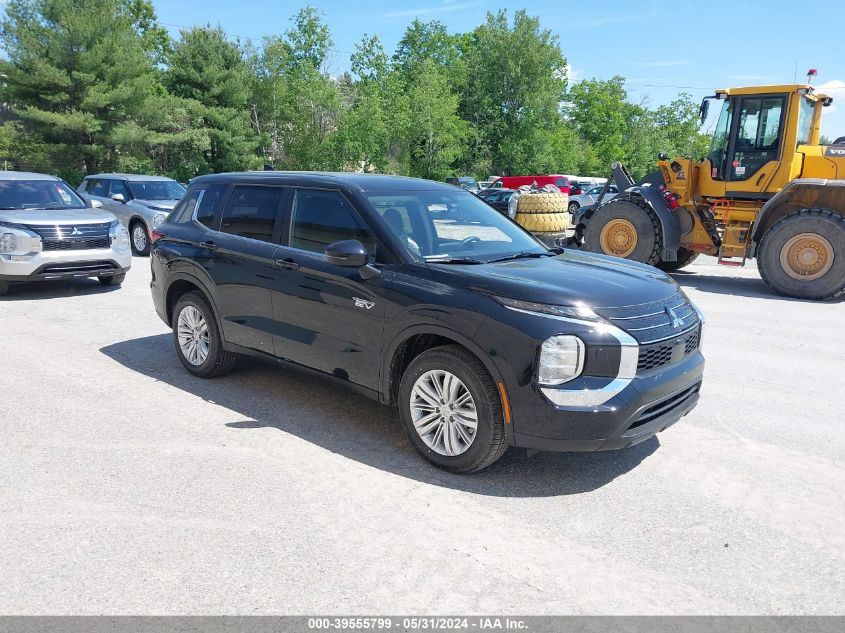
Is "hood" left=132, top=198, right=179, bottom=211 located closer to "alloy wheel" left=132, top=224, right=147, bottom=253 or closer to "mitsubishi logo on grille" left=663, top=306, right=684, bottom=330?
"alloy wheel" left=132, top=224, right=147, bottom=253

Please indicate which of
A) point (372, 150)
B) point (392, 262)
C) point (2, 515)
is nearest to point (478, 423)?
point (392, 262)

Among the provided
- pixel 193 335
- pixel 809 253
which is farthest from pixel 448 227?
pixel 809 253

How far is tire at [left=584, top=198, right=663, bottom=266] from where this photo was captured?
1261cm

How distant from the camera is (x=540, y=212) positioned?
16031 millimetres

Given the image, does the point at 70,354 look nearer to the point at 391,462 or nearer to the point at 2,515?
the point at 2,515

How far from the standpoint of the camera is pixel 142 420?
5129 mm

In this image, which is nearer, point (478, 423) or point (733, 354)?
point (478, 423)

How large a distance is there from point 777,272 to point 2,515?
11.2 metres

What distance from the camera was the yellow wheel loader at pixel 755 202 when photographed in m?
11.1

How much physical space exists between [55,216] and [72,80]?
90.8 feet

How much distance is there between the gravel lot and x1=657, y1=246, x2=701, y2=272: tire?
783 cm

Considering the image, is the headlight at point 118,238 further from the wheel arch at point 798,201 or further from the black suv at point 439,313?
the wheel arch at point 798,201

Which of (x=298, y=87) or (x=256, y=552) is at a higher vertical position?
(x=298, y=87)

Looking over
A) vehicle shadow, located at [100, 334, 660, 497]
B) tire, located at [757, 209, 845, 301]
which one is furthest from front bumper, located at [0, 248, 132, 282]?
tire, located at [757, 209, 845, 301]
